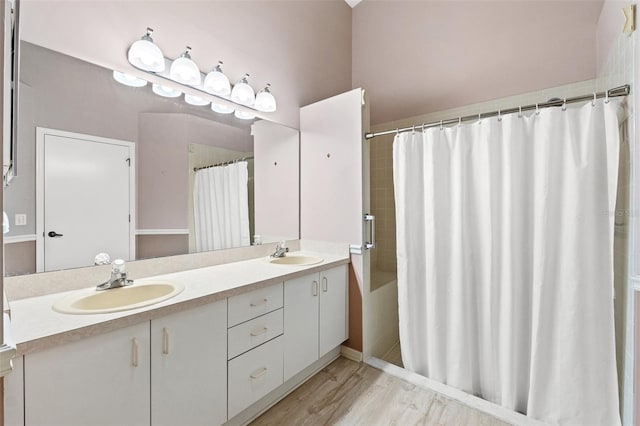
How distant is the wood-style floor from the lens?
5.16 feet

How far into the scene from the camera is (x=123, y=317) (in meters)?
1.02

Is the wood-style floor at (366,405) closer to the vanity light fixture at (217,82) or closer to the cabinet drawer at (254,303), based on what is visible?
the cabinet drawer at (254,303)

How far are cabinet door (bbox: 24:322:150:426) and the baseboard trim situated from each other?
1438 millimetres

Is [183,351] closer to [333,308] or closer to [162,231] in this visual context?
[162,231]

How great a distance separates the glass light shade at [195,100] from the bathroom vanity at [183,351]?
42.5 inches

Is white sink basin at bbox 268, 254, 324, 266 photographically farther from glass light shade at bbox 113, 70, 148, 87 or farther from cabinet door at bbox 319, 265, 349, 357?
glass light shade at bbox 113, 70, 148, 87

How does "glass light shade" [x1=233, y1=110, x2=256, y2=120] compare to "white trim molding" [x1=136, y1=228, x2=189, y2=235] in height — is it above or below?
above

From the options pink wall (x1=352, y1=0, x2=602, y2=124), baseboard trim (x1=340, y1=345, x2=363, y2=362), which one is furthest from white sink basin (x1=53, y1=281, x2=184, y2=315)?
pink wall (x1=352, y1=0, x2=602, y2=124)

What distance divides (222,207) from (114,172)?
67cm

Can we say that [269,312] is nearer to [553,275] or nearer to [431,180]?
[431,180]

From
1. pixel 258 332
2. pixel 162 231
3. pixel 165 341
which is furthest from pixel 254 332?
pixel 162 231

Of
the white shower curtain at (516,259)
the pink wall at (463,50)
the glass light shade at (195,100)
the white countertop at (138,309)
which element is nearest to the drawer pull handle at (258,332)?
the white countertop at (138,309)

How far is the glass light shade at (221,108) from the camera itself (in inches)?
75.2

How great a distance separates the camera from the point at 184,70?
164 cm
